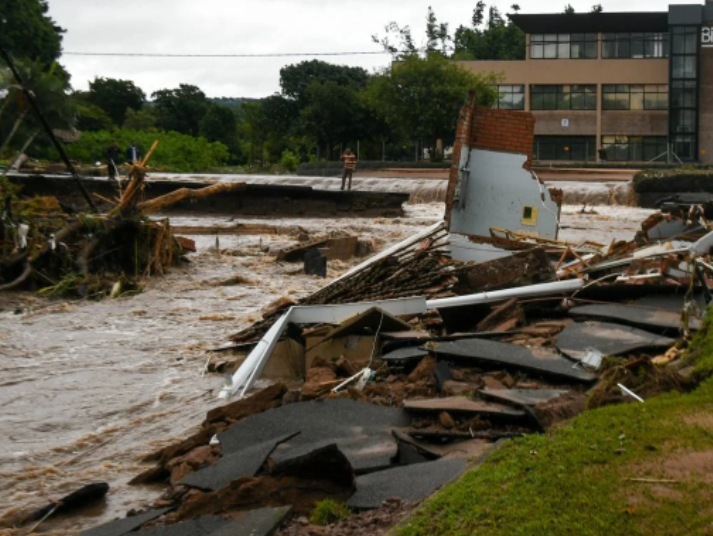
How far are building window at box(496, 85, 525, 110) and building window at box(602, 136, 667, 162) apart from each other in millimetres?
6061

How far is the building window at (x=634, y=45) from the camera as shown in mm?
68688

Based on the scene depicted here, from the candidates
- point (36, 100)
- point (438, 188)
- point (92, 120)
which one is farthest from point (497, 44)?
point (36, 100)

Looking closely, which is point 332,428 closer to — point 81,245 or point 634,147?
point 81,245

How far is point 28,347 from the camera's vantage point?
42.3ft

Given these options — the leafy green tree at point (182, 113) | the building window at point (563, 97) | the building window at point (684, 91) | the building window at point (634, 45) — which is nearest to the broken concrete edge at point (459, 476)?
the building window at point (684, 91)

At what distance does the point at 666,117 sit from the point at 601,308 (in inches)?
2462

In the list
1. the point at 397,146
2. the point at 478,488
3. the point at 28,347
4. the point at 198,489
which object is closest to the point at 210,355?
the point at 28,347

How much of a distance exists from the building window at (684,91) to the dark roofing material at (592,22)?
1899mm

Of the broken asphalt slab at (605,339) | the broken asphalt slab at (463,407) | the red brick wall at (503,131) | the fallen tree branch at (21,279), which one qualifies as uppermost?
the red brick wall at (503,131)

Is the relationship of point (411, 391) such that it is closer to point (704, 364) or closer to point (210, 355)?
point (704, 364)

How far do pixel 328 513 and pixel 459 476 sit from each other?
70 cm

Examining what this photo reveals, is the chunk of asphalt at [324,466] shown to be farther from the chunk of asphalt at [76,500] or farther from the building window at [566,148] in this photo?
the building window at [566,148]

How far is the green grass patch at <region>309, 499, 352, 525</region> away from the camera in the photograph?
500cm

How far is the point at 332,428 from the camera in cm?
662
